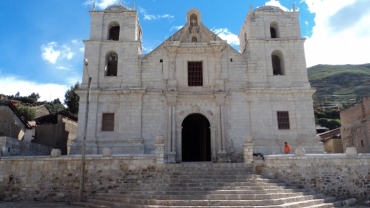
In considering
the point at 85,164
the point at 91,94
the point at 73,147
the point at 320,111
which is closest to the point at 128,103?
the point at 91,94

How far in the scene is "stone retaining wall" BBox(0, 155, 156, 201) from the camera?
15078 mm

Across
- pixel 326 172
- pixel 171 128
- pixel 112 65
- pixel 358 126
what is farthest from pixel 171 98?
pixel 358 126

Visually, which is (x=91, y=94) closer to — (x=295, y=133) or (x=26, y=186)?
(x=26, y=186)

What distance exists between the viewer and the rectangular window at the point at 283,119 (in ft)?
66.7

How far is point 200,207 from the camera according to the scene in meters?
11.7

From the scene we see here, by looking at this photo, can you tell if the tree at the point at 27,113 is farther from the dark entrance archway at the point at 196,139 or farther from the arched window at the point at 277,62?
the arched window at the point at 277,62

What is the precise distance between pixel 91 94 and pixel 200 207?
1212cm

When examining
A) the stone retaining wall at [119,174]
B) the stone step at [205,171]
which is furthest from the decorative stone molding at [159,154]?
the stone step at [205,171]

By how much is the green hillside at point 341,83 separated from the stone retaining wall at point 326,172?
196 ft

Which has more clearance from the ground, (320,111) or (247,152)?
(320,111)

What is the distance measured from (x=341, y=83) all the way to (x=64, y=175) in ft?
300

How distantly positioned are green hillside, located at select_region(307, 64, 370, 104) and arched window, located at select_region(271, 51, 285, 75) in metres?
53.3

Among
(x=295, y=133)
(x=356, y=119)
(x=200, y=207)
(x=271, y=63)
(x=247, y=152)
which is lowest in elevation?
(x=200, y=207)

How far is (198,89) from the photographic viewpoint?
20812 mm
